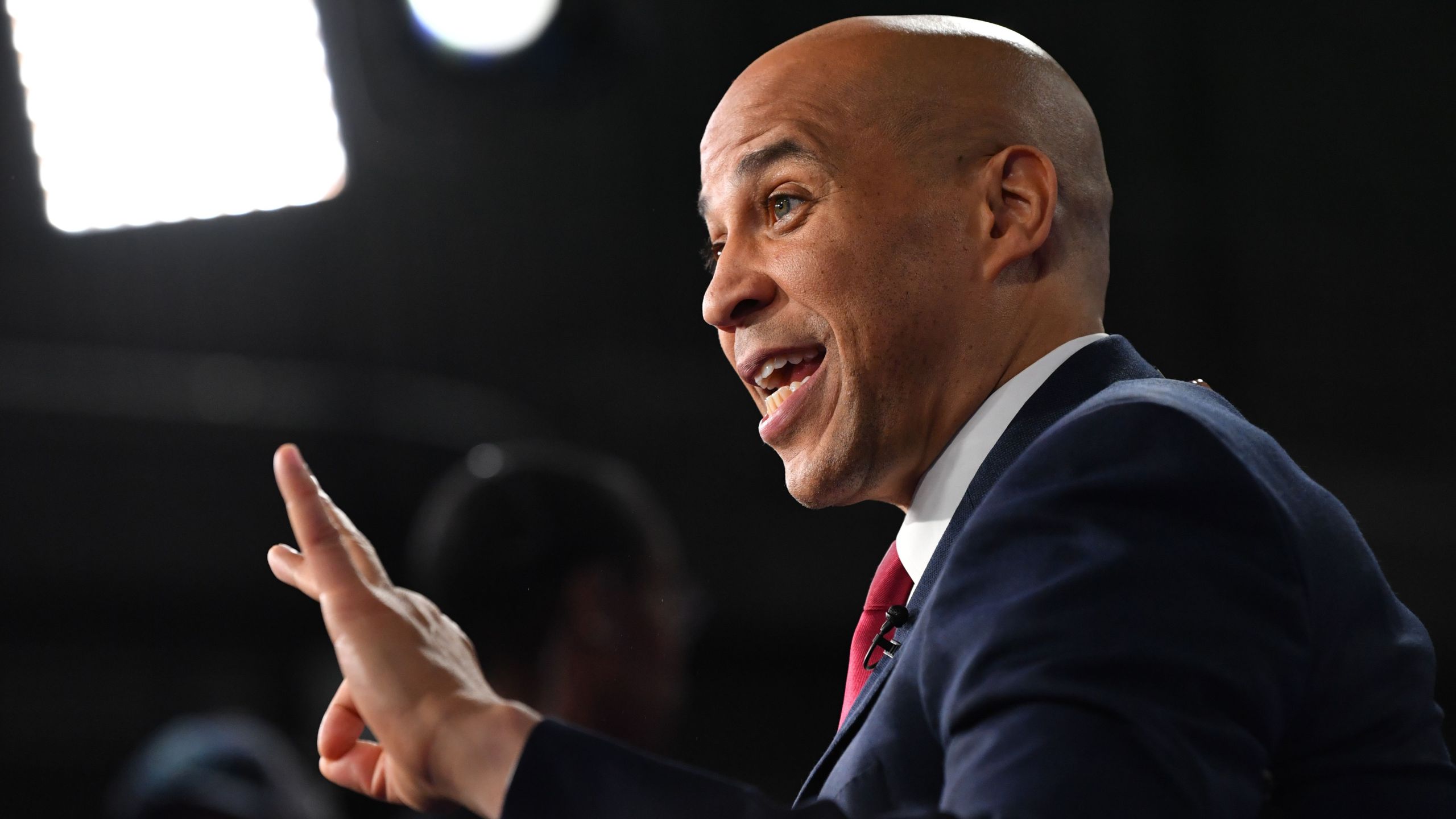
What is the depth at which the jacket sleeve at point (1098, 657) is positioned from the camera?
1.02 meters

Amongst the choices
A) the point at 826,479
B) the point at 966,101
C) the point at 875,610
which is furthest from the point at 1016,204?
the point at 875,610

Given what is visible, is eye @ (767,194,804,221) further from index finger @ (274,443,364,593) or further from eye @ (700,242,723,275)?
index finger @ (274,443,364,593)

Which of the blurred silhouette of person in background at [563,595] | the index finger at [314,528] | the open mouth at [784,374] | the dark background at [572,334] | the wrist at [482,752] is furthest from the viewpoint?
the dark background at [572,334]

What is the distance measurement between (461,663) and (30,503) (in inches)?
179

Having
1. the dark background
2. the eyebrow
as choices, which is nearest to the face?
the eyebrow

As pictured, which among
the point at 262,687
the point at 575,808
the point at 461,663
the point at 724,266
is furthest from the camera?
the point at 262,687

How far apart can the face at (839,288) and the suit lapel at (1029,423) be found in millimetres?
152

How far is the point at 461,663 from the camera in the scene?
1.25 meters

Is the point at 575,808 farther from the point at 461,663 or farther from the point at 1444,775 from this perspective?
the point at 1444,775

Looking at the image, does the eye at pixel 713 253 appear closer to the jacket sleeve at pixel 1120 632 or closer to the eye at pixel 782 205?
the eye at pixel 782 205

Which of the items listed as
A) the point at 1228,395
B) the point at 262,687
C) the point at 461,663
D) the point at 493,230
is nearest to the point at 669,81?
the point at 493,230

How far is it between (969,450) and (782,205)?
15.5 inches

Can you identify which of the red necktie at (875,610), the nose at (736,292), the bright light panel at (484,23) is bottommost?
the red necktie at (875,610)

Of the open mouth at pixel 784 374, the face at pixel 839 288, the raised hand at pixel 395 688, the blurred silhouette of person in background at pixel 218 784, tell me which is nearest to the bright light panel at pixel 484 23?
the blurred silhouette of person in background at pixel 218 784
